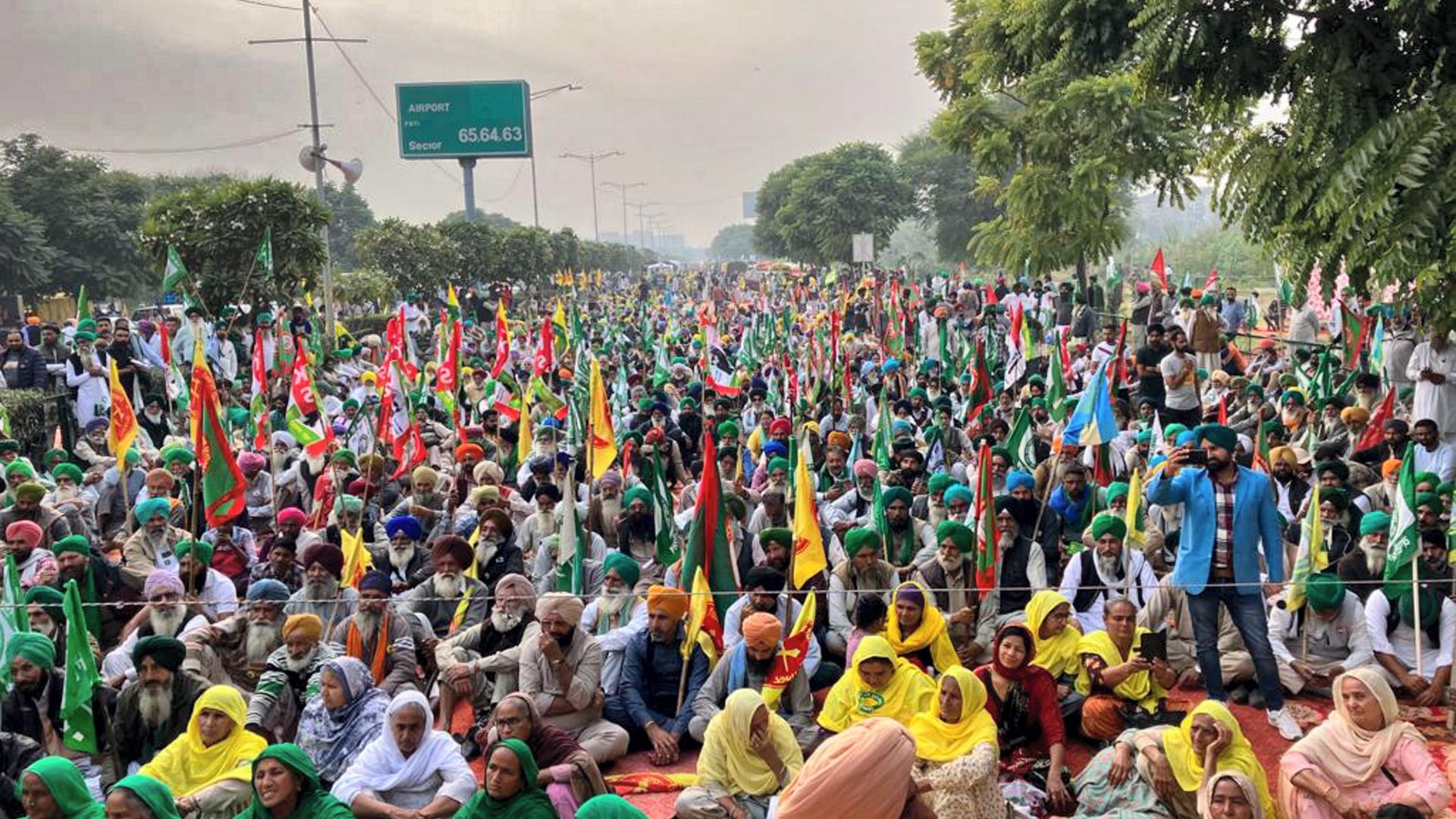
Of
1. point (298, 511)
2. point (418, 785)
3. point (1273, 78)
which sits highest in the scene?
point (1273, 78)

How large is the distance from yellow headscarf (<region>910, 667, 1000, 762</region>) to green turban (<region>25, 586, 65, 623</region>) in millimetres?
4622

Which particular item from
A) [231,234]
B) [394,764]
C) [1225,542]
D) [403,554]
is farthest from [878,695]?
[231,234]

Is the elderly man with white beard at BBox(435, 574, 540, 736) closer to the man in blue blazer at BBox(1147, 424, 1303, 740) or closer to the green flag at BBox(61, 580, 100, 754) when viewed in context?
the green flag at BBox(61, 580, 100, 754)

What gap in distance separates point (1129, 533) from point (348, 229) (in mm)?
A: 80633

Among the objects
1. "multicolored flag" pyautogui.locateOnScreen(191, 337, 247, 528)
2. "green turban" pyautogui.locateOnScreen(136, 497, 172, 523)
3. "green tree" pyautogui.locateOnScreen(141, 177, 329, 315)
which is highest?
"green tree" pyautogui.locateOnScreen(141, 177, 329, 315)

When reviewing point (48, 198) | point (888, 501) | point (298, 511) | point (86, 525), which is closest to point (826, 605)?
point (888, 501)

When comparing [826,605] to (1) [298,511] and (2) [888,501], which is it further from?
(1) [298,511]

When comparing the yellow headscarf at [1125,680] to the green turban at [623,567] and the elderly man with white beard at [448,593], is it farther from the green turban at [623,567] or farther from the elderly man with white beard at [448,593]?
the elderly man with white beard at [448,593]

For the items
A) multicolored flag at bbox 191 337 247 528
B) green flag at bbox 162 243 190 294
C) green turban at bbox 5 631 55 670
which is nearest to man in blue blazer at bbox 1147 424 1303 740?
green turban at bbox 5 631 55 670

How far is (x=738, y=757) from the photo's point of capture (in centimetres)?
563

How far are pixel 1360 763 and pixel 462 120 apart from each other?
4421cm

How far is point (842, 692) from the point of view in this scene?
6.17m

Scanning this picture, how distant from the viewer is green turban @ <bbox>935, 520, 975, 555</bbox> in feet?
25.0

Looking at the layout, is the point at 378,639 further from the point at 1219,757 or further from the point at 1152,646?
the point at 1219,757
